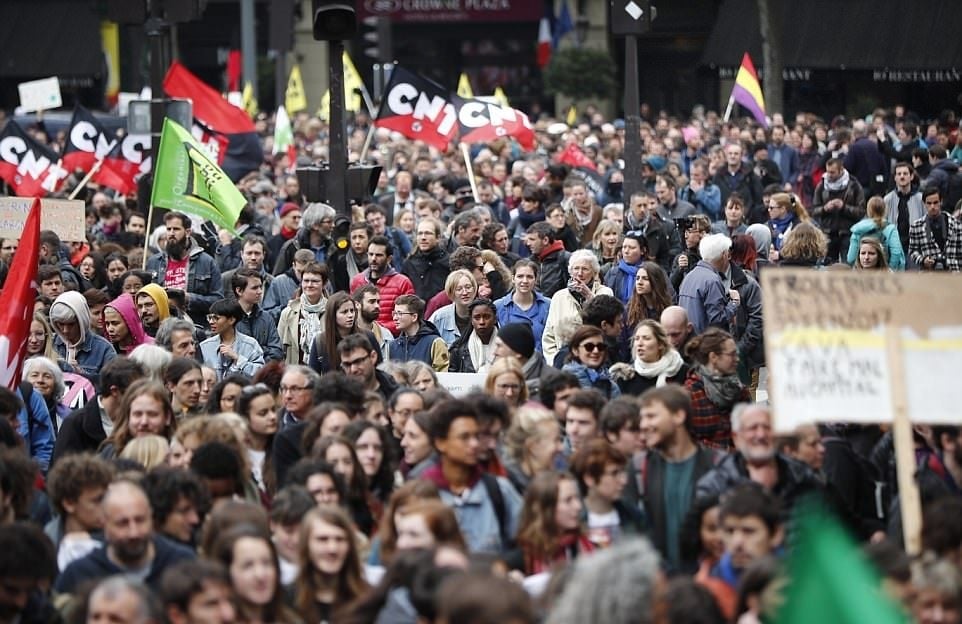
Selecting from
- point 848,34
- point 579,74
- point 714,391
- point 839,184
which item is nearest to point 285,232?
point 839,184

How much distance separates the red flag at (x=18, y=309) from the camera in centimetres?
1059

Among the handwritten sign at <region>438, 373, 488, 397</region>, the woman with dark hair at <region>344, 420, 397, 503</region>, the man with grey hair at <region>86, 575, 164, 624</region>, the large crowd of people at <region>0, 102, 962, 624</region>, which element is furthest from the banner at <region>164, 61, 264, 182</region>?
the man with grey hair at <region>86, 575, 164, 624</region>

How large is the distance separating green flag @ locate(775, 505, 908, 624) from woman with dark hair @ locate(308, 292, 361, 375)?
7.06 metres

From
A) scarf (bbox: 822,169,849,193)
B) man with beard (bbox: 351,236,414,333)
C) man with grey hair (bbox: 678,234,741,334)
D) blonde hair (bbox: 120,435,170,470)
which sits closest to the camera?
blonde hair (bbox: 120,435,170,470)

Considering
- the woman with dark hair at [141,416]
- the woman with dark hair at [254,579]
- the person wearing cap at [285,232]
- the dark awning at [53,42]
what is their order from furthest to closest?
the dark awning at [53,42] → the person wearing cap at [285,232] → the woman with dark hair at [141,416] → the woman with dark hair at [254,579]

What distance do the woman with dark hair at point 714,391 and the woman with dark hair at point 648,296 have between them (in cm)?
252

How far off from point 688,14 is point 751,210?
72.0 feet

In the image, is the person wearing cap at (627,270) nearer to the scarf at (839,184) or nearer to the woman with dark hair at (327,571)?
the scarf at (839,184)

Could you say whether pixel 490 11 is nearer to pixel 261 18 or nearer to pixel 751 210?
pixel 261 18

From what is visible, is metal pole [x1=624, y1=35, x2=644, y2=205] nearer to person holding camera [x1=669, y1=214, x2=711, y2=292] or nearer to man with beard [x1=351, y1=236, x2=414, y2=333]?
person holding camera [x1=669, y1=214, x2=711, y2=292]

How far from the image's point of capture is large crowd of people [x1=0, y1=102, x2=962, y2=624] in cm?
646

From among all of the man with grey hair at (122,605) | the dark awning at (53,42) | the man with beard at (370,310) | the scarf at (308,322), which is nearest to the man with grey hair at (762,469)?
the man with grey hair at (122,605)

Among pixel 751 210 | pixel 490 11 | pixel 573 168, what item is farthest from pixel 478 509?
pixel 490 11

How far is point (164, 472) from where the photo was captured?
25.6ft
